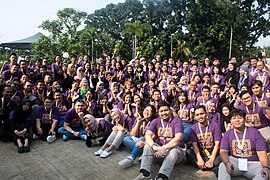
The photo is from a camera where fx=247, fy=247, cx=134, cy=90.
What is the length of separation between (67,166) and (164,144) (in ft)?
5.64

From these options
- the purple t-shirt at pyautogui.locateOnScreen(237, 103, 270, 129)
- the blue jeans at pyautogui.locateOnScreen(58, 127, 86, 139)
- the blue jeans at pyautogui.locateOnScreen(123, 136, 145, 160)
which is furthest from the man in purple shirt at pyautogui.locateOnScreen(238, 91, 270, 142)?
the blue jeans at pyautogui.locateOnScreen(58, 127, 86, 139)

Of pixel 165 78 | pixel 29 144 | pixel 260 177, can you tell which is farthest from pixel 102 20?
pixel 260 177

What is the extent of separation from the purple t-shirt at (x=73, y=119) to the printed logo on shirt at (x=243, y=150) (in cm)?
325

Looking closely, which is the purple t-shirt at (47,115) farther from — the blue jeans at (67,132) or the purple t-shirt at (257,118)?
the purple t-shirt at (257,118)

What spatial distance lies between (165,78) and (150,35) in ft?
71.9

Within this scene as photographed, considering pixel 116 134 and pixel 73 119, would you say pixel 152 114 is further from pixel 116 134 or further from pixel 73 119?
pixel 73 119

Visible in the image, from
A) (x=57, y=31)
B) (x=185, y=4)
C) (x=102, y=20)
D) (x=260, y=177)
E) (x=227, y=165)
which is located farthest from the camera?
(x=102, y=20)

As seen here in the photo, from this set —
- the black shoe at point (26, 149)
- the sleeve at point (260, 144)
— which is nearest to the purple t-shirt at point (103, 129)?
the black shoe at point (26, 149)

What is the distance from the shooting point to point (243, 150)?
3336 millimetres

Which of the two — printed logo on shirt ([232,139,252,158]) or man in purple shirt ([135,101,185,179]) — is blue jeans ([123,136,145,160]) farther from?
printed logo on shirt ([232,139,252,158])

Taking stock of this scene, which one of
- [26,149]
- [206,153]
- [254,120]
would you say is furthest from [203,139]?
[26,149]

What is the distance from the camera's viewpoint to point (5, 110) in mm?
5363

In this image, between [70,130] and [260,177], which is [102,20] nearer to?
[70,130]

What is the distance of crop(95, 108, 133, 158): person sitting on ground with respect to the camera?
15.3 ft
